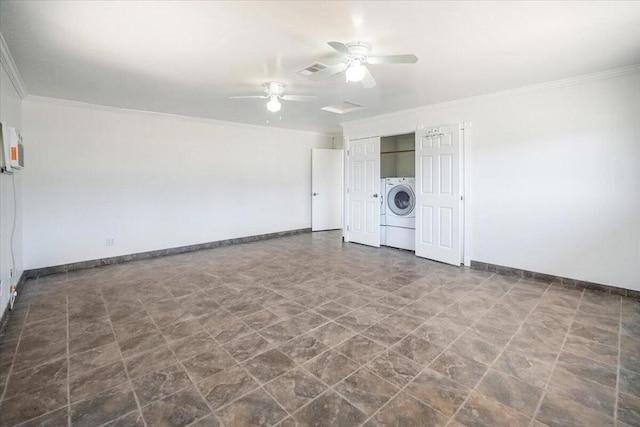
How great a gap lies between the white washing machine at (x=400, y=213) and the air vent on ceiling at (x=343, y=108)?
57.0 inches

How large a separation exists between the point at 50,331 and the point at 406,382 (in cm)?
292

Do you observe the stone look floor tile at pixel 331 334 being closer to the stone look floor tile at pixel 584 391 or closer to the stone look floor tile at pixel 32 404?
the stone look floor tile at pixel 584 391

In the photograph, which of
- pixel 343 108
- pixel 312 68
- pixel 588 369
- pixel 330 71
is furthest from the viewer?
pixel 343 108

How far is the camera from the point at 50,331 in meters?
2.61

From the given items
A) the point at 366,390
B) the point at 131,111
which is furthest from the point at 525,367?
the point at 131,111

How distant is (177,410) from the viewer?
1.69 m

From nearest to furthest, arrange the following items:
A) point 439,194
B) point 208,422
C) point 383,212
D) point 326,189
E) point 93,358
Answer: point 208,422, point 93,358, point 439,194, point 383,212, point 326,189

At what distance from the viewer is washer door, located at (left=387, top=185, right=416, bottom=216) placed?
17.5 feet

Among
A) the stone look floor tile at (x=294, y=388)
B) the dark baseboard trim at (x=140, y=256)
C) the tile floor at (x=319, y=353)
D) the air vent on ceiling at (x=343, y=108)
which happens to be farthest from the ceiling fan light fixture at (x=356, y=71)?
Answer: the dark baseboard trim at (x=140, y=256)

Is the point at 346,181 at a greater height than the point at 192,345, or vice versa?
the point at 346,181

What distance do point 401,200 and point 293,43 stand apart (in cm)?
356

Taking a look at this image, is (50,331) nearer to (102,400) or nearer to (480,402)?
(102,400)

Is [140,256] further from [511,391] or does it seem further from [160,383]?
[511,391]

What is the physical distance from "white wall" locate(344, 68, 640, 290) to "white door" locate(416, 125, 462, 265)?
6.9 inches
